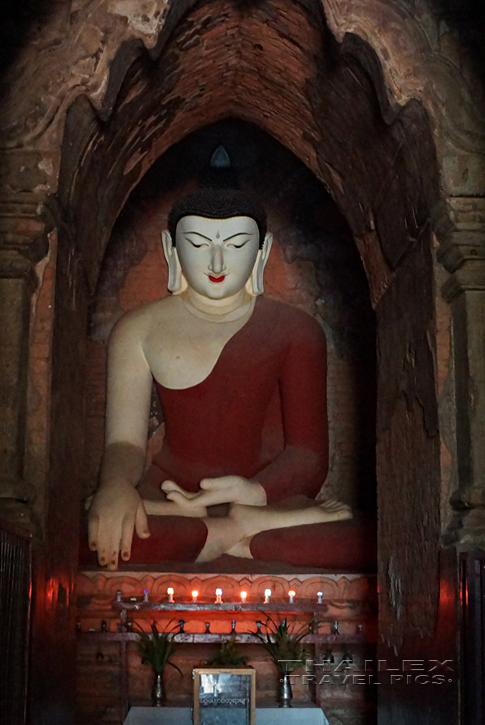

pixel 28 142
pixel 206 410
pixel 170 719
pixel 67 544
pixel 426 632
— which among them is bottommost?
pixel 170 719

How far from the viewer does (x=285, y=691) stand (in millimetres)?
4996

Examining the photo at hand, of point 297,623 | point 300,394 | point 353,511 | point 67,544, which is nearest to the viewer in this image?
point 67,544

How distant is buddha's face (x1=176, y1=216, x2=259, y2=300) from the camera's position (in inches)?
239

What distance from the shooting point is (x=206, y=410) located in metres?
6.23

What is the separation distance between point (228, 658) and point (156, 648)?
15.6 inches

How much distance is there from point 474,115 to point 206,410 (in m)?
2.76

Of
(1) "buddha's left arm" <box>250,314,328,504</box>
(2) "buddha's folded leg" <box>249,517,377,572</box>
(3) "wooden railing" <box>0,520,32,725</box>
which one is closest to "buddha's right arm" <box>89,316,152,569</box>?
(2) "buddha's folded leg" <box>249,517,377,572</box>

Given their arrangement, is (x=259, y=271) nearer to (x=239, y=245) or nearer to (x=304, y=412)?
(x=239, y=245)

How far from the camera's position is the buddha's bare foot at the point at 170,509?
5.79 metres

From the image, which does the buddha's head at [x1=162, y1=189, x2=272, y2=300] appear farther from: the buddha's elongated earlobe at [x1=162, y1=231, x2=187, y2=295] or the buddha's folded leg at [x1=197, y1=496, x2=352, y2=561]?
the buddha's folded leg at [x1=197, y1=496, x2=352, y2=561]

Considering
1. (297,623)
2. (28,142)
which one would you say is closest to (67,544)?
(297,623)

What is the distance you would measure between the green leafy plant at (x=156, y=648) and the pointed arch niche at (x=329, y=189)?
95 centimetres

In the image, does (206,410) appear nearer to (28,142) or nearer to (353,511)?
(353,511)

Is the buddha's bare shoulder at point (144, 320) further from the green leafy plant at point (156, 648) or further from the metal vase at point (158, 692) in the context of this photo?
the metal vase at point (158, 692)
